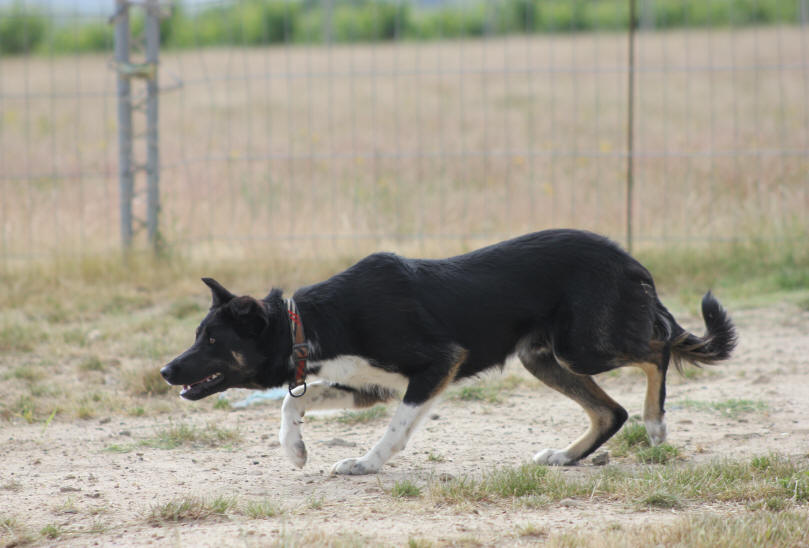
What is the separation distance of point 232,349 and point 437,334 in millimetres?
1012

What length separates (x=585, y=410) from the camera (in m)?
5.13

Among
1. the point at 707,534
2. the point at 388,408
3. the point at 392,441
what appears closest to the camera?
the point at 707,534

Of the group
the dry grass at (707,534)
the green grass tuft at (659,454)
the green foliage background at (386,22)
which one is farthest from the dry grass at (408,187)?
the green foliage background at (386,22)

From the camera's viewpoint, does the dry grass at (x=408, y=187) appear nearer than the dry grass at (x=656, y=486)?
No

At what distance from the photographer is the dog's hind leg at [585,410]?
5.05 m

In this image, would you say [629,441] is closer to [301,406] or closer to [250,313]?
[301,406]

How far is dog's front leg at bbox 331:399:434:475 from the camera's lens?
4785mm

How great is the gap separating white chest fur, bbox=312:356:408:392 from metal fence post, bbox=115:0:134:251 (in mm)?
5275

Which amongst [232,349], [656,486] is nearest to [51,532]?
[232,349]

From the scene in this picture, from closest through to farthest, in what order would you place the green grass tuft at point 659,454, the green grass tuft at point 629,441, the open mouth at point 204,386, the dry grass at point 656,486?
the dry grass at point 656,486 < the open mouth at point 204,386 < the green grass tuft at point 659,454 < the green grass tuft at point 629,441

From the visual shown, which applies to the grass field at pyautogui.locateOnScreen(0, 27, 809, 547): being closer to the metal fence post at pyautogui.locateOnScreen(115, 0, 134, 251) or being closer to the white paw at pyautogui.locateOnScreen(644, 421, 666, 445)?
the white paw at pyautogui.locateOnScreen(644, 421, 666, 445)

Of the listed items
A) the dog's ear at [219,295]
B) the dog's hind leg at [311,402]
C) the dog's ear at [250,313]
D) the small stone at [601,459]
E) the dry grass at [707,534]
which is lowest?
the small stone at [601,459]

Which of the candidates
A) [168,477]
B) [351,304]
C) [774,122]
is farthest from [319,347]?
[774,122]

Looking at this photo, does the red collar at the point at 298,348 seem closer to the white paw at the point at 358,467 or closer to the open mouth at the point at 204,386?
the open mouth at the point at 204,386
